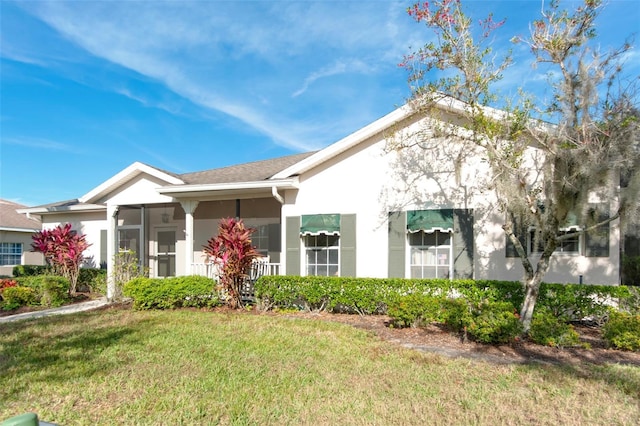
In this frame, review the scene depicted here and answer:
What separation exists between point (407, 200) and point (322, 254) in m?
2.77

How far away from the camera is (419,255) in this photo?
9.64 meters

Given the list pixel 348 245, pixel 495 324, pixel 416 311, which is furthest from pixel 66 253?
pixel 495 324

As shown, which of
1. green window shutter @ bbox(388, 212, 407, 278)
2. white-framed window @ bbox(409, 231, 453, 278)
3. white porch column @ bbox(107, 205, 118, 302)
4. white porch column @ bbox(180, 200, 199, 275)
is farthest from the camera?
white porch column @ bbox(107, 205, 118, 302)

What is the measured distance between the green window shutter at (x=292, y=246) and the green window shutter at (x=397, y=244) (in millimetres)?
2577

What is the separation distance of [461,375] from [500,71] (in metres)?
5.51

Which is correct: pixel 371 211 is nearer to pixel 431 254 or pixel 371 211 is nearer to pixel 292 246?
pixel 431 254

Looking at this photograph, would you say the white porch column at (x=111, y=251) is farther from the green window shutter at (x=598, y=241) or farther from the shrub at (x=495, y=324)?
the green window shutter at (x=598, y=241)

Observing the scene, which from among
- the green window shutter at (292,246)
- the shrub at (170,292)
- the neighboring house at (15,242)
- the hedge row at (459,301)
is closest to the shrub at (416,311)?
the hedge row at (459,301)

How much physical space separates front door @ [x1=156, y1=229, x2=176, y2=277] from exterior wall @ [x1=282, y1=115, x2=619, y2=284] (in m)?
5.71

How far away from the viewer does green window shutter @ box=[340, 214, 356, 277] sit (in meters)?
10.0

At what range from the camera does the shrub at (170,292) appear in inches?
399

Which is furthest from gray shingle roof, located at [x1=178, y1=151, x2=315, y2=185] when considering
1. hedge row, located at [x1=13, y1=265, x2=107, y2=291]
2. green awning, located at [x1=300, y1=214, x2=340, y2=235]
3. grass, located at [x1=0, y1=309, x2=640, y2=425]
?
grass, located at [x1=0, y1=309, x2=640, y2=425]

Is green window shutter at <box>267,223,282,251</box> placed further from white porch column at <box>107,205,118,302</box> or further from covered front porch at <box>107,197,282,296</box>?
white porch column at <box>107,205,118,302</box>

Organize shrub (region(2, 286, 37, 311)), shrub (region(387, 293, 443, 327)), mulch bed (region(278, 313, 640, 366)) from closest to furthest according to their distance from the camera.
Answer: mulch bed (region(278, 313, 640, 366)) → shrub (region(387, 293, 443, 327)) → shrub (region(2, 286, 37, 311))
